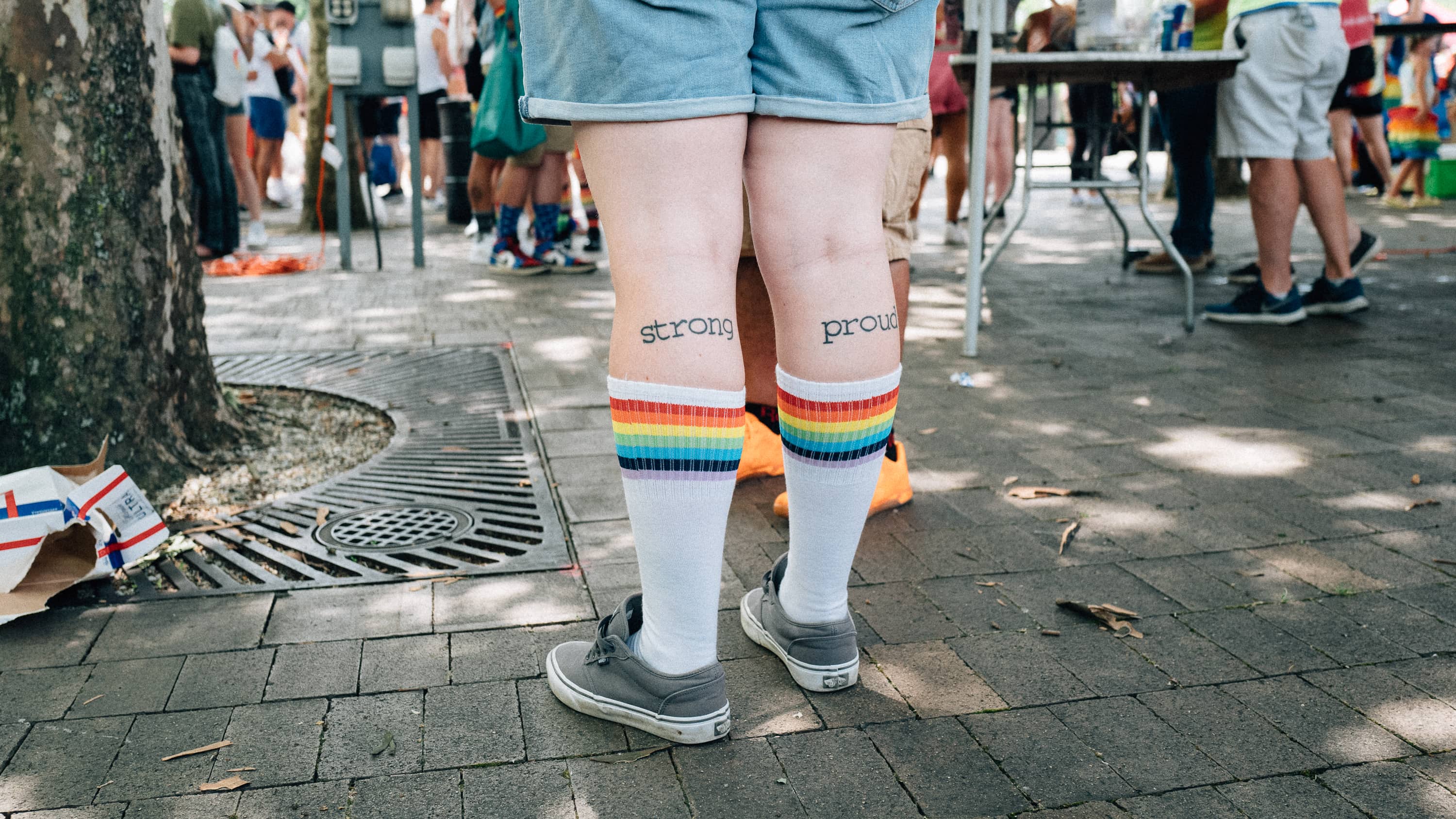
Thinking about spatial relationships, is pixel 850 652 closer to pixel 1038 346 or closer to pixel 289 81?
pixel 1038 346

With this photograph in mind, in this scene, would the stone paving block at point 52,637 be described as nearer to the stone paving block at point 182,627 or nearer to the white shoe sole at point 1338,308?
the stone paving block at point 182,627

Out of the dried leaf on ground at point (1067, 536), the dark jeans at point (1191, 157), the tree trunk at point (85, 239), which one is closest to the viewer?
the dried leaf on ground at point (1067, 536)

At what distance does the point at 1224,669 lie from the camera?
2.05 m

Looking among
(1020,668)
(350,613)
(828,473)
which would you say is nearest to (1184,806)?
(1020,668)

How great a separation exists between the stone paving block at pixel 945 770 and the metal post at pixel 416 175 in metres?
5.90

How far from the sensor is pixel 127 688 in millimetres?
1985

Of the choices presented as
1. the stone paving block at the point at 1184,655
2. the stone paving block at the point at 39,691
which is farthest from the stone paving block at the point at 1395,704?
the stone paving block at the point at 39,691

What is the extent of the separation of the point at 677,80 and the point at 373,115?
398 inches

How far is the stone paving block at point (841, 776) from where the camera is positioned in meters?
1.64

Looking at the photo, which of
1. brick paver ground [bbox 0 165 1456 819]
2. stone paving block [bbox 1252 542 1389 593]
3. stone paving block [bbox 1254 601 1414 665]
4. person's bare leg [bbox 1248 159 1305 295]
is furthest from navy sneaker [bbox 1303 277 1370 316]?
stone paving block [bbox 1254 601 1414 665]

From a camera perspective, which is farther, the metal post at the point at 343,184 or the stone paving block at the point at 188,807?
the metal post at the point at 343,184

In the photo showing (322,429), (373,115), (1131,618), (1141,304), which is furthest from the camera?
(373,115)

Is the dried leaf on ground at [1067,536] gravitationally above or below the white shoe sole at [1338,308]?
below

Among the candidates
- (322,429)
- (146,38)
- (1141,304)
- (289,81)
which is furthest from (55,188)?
(289,81)
